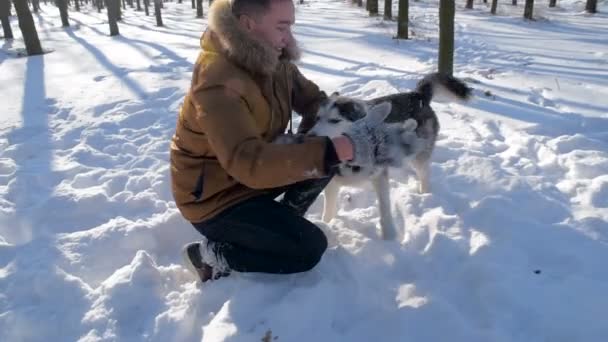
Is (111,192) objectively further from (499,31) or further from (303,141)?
(499,31)

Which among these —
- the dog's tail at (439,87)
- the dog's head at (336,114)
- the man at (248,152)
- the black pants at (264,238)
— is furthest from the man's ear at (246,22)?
the dog's tail at (439,87)

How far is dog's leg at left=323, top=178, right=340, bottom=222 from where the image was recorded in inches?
122

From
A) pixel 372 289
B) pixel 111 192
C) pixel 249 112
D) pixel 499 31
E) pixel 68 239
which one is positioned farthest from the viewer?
pixel 499 31

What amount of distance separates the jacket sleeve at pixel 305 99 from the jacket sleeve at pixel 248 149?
944mm

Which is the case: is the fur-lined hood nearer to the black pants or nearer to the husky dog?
the husky dog

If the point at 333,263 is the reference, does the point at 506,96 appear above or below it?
above

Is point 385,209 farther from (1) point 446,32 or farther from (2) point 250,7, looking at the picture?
(1) point 446,32

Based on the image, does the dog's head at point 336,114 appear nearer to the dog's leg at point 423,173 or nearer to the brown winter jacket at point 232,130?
the brown winter jacket at point 232,130

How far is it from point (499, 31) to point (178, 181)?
1303 centimetres

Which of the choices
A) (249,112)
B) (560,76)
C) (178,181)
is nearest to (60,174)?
(178,181)

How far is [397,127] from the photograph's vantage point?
2.24 metres

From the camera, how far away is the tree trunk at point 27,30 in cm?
1205

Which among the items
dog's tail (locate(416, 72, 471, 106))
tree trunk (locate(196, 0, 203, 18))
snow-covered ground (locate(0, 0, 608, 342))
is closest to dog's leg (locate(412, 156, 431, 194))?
snow-covered ground (locate(0, 0, 608, 342))

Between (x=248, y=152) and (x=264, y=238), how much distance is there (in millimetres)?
613
